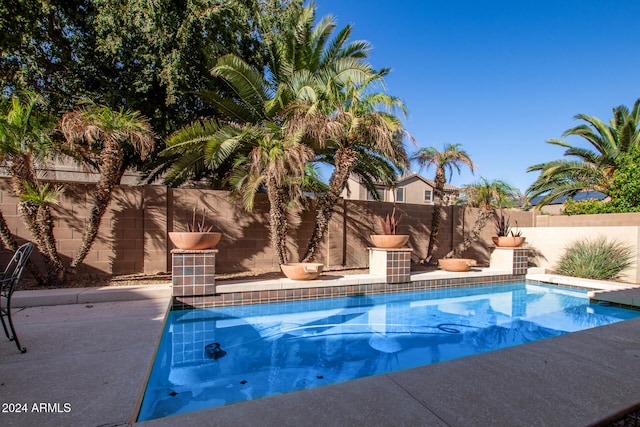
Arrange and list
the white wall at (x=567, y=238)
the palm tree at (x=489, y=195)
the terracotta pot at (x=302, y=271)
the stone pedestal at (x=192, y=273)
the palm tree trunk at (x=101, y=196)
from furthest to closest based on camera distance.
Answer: the palm tree at (x=489, y=195)
the white wall at (x=567, y=238)
the terracotta pot at (x=302, y=271)
the palm tree trunk at (x=101, y=196)
the stone pedestal at (x=192, y=273)

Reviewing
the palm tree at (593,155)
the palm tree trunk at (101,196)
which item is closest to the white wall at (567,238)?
the palm tree at (593,155)

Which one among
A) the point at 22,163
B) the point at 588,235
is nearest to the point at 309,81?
the point at 22,163

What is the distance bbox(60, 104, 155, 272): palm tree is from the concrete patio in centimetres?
304

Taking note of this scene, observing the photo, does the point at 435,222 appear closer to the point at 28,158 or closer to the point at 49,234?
the point at 49,234

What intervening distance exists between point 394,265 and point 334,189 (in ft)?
7.40

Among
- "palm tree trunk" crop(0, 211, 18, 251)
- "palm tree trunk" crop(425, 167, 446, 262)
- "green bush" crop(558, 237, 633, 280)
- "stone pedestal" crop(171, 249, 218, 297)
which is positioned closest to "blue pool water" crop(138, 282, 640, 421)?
"stone pedestal" crop(171, 249, 218, 297)

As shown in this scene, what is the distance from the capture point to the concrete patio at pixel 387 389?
206 centimetres

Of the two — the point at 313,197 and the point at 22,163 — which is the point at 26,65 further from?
the point at 313,197

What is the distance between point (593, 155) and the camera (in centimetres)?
1473

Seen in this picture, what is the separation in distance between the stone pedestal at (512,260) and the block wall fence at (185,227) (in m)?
2.15

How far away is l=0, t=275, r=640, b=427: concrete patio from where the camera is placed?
2064 millimetres

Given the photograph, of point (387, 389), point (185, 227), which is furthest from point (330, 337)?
point (185, 227)

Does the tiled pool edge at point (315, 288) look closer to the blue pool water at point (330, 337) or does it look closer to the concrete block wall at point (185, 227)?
the blue pool water at point (330, 337)

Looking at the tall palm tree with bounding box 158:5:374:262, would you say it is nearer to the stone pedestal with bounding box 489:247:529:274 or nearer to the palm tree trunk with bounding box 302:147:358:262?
Answer: the palm tree trunk with bounding box 302:147:358:262
